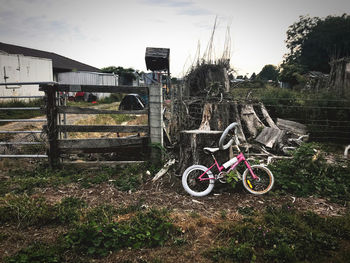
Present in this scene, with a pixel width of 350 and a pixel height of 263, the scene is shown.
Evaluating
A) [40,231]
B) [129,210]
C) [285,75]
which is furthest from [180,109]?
[285,75]

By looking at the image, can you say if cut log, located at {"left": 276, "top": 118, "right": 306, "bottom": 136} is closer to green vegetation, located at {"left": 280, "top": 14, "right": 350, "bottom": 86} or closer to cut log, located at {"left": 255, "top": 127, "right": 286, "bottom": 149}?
cut log, located at {"left": 255, "top": 127, "right": 286, "bottom": 149}

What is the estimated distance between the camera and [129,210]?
11.4 feet

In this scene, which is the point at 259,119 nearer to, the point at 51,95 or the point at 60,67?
the point at 51,95

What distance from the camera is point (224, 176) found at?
13.8 feet

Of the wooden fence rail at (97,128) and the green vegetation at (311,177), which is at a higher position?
the wooden fence rail at (97,128)

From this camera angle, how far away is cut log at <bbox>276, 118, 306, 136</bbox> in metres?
7.56

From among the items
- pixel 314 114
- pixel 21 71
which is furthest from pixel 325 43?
pixel 21 71

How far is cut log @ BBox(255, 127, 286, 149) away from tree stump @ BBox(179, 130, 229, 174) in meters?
2.69

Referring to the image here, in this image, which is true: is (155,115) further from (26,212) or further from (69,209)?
(26,212)

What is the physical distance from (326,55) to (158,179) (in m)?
52.4

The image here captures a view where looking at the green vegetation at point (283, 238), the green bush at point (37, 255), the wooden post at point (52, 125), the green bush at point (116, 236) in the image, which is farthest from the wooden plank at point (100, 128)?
the green vegetation at point (283, 238)

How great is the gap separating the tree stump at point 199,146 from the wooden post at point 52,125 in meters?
2.84

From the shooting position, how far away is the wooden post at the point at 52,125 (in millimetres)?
5145

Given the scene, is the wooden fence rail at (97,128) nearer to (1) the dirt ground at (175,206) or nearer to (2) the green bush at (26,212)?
(1) the dirt ground at (175,206)
